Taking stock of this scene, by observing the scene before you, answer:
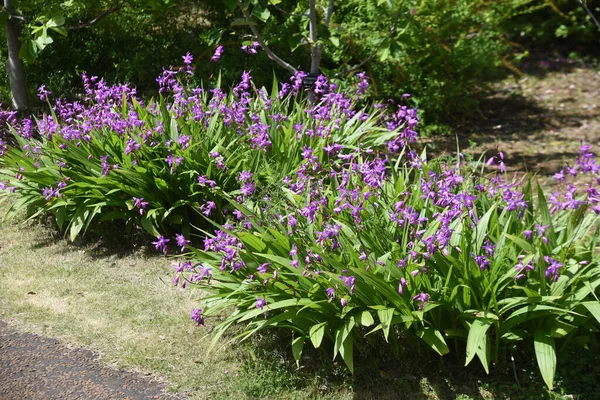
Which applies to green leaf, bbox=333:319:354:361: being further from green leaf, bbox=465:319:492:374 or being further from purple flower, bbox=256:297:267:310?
green leaf, bbox=465:319:492:374

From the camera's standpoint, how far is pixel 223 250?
13.3ft

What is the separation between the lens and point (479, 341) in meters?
3.37

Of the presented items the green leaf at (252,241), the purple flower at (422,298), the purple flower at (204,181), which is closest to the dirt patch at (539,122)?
the purple flower at (204,181)

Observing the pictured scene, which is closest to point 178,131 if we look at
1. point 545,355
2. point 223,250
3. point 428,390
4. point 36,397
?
point 223,250

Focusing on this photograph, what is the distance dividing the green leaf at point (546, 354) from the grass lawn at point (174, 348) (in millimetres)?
267

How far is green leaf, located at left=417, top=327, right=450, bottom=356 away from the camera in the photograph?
3530 mm

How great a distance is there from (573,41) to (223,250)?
10.1m

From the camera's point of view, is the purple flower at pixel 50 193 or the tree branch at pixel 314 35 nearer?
the purple flower at pixel 50 193

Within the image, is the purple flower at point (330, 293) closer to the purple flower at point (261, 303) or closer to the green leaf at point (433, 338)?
the purple flower at point (261, 303)

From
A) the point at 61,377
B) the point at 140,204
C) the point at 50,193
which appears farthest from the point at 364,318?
the point at 50,193

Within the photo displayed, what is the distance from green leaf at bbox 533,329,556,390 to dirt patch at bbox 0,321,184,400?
1.78 metres

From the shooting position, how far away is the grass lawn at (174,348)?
3699mm

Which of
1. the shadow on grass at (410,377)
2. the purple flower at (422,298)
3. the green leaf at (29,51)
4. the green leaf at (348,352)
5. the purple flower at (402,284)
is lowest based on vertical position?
the shadow on grass at (410,377)

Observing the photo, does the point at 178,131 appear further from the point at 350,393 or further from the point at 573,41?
the point at 573,41
